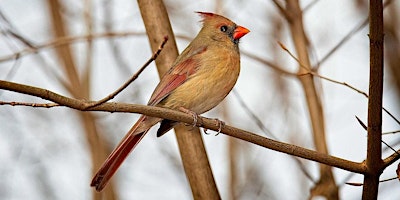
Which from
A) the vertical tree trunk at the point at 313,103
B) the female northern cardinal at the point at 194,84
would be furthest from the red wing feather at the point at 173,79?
the vertical tree trunk at the point at 313,103

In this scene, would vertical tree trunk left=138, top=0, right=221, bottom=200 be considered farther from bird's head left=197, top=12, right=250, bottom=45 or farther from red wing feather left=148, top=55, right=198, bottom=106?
bird's head left=197, top=12, right=250, bottom=45

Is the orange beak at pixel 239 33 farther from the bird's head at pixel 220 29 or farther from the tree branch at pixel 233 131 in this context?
the tree branch at pixel 233 131

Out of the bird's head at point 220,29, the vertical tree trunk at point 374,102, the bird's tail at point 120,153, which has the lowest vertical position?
the bird's tail at point 120,153

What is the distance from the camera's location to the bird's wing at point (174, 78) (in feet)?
8.59

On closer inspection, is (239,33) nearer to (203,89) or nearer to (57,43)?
(203,89)

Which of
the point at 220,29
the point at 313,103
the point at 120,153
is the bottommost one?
the point at 120,153

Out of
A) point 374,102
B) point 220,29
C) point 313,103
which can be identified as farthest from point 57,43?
point 374,102

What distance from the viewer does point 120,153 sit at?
95.0 inches

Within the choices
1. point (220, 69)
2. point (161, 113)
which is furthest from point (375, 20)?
point (220, 69)

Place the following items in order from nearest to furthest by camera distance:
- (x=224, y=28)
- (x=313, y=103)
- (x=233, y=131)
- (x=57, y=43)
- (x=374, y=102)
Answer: (x=374, y=102) < (x=233, y=131) < (x=313, y=103) < (x=224, y=28) < (x=57, y=43)

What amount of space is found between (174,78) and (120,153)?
1.34 ft

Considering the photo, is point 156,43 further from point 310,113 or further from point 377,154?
point 377,154

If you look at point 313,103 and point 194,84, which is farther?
point 313,103

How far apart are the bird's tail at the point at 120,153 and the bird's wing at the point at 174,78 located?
162 mm
